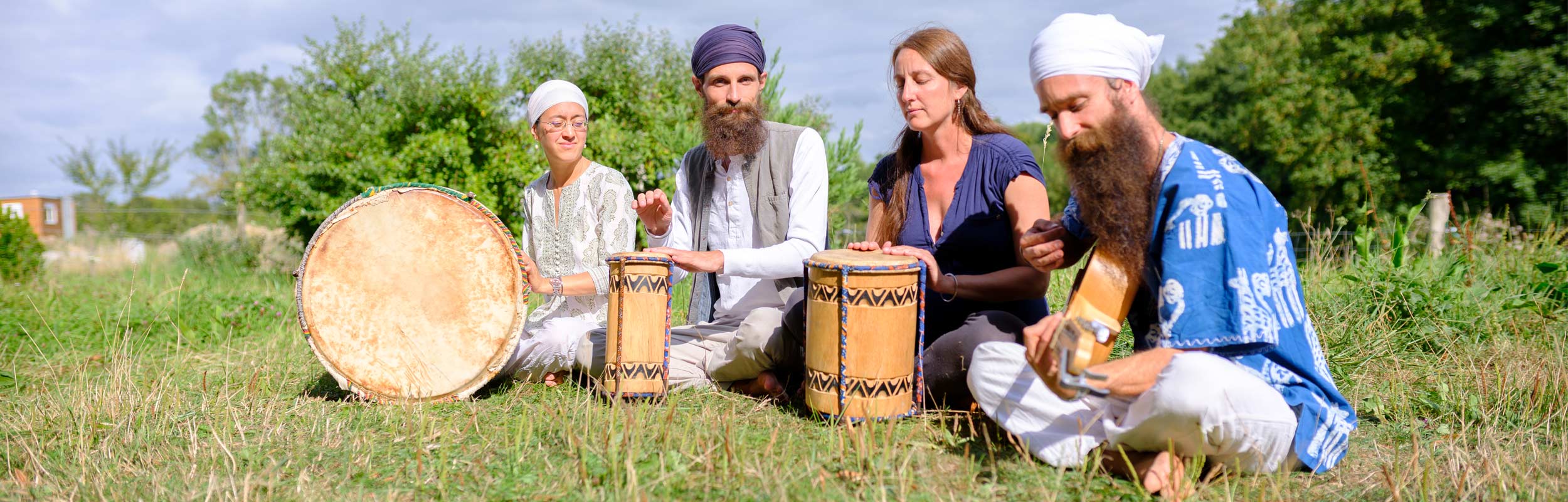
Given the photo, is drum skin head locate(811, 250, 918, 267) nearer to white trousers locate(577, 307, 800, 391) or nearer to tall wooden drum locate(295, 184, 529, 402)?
white trousers locate(577, 307, 800, 391)

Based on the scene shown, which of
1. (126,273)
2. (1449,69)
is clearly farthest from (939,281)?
(1449,69)

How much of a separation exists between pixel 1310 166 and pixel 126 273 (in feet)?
73.3

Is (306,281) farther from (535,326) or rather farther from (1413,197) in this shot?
(1413,197)

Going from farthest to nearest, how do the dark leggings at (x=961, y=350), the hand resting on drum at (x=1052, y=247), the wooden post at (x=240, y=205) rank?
1. the wooden post at (x=240, y=205)
2. the dark leggings at (x=961, y=350)
3. the hand resting on drum at (x=1052, y=247)

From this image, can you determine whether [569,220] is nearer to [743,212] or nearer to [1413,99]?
[743,212]

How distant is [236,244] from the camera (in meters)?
12.7

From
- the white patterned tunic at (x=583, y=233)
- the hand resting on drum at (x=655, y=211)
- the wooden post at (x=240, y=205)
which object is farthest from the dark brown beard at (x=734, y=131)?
the wooden post at (x=240, y=205)

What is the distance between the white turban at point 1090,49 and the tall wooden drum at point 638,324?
1.47m

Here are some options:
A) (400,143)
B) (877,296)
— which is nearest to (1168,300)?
(877,296)

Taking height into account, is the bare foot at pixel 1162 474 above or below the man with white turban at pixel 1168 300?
below

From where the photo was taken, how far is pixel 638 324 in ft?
10.6

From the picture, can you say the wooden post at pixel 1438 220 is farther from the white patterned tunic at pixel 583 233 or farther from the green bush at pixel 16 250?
the green bush at pixel 16 250

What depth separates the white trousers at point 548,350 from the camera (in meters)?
3.75

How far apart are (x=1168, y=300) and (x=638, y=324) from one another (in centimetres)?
178
